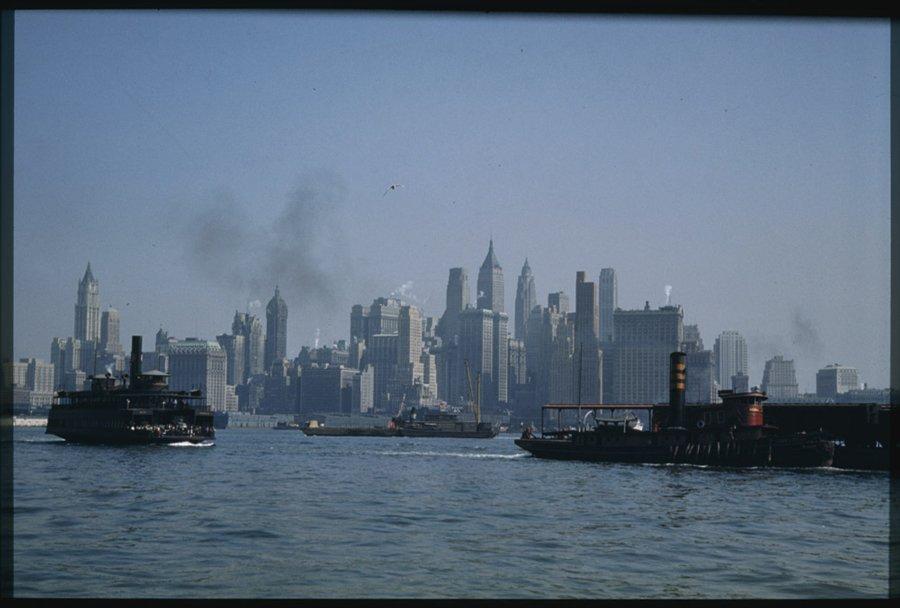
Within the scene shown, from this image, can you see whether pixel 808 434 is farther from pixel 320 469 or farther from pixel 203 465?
pixel 203 465

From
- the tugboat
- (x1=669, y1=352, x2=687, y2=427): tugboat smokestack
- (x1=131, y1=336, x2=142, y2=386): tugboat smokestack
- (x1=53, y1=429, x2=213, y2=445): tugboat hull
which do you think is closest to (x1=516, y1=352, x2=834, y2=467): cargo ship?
(x1=669, y1=352, x2=687, y2=427): tugboat smokestack

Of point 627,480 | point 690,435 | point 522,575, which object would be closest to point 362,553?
point 522,575

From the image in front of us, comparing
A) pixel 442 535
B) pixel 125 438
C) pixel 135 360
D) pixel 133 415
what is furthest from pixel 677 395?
pixel 135 360

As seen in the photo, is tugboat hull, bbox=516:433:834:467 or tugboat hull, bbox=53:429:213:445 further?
tugboat hull, bbox=53:429:213:445

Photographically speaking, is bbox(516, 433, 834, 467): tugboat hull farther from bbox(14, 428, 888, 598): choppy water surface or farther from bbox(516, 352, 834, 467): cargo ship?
bbox(14, 428, 888, 598): choppy water surface

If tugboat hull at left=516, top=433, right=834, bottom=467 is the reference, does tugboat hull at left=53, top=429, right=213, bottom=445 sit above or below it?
below
